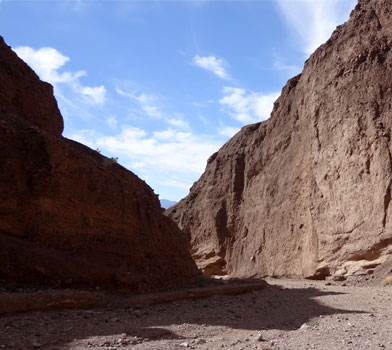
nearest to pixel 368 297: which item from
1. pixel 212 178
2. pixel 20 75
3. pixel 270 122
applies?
pixel 20 75

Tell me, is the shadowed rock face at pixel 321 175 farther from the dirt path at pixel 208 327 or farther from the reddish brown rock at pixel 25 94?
the reddish brown rock at pixel 25 94

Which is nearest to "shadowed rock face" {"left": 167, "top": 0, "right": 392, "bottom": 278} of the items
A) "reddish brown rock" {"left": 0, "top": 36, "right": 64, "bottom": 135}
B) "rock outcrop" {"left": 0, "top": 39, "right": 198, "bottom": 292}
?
"rock outcrop" {"left": 0, "top": 39, "right": 198, "bottom": 292}

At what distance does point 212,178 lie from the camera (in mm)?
35031

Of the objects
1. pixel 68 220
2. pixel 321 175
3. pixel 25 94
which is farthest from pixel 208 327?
pixel 321 175

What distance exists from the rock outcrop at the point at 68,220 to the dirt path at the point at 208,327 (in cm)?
125

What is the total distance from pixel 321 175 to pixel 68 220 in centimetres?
1462

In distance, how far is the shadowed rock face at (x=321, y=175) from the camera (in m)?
19.0

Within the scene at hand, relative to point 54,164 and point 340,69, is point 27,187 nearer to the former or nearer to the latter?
point 54,164

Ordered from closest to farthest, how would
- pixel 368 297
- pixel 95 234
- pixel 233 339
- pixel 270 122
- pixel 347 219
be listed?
pixel 233 339, pixel 95 234, pixel 368 297, pixel 347 219, pixel 270 122

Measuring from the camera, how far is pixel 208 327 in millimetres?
7863

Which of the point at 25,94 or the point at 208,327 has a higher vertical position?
the point at 25,94

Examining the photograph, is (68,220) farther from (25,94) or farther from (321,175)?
(321,175)

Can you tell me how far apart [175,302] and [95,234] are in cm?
231

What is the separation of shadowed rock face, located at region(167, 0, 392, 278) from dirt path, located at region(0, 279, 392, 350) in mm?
8755
